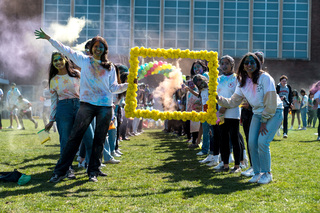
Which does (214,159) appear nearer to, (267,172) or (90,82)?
(267,172)

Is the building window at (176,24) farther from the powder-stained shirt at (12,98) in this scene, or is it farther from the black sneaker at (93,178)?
the black sneaker at (93,178)

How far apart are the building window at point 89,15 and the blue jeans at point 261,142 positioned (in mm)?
29165

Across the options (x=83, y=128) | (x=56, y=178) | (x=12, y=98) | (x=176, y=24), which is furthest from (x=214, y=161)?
(x=176, y=24)

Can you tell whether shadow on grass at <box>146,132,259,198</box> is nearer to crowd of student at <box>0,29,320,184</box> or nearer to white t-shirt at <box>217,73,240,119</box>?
crowd of student at <box>0,29,320,184</box>

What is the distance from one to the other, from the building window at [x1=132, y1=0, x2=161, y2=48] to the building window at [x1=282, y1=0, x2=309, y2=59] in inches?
468

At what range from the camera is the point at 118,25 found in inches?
1334

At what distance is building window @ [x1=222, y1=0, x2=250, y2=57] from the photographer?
114 ft

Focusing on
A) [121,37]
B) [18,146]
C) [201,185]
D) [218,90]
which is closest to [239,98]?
[218,90]

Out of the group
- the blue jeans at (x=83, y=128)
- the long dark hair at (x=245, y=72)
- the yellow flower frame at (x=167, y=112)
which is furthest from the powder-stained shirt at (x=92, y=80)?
the long dark hair at (x=245, y=72)

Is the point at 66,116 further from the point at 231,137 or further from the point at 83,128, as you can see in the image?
the point at 231,137

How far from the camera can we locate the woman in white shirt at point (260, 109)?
210 inches

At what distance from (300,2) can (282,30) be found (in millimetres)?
3395

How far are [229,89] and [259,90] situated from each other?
1.06m

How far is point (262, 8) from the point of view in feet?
116
